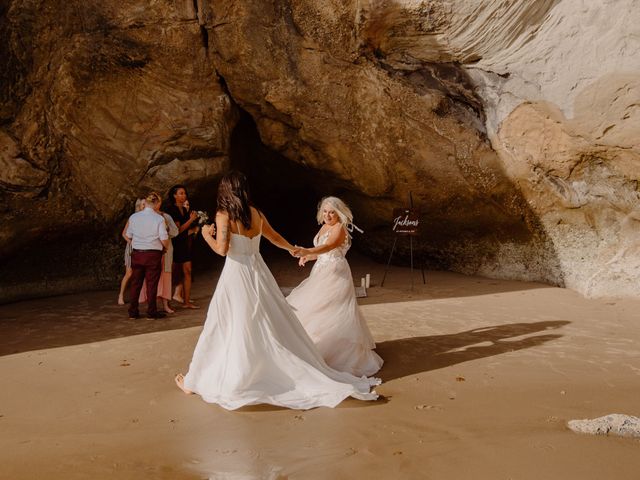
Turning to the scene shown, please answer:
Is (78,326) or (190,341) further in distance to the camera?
(78,326)

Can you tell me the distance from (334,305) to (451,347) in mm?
1304

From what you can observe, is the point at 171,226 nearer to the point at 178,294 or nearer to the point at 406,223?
the point at 178,294

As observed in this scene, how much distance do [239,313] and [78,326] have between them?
3619mm

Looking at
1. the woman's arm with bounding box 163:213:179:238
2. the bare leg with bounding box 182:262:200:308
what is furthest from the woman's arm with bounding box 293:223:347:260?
the bare leg with bounding box 182:262:200:308

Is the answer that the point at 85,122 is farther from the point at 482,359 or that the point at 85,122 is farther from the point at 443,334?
the point at 482,359

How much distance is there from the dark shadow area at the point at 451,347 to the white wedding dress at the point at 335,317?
0.67ft

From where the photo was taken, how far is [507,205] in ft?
31.3

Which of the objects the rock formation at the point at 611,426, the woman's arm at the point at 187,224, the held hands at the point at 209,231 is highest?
the held hands at the point at 209,231

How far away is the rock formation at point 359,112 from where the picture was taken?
8.31 m

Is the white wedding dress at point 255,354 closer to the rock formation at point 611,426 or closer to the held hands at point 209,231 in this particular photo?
the held hands at point 209,231

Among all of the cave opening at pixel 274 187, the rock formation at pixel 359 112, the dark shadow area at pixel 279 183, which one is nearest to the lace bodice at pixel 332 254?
the rock formation at pixel 359 112

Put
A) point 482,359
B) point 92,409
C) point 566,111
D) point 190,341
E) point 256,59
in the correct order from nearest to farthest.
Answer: point 92,409 → point 482,359 → point 190,341 → point 566,111 → point 256,59

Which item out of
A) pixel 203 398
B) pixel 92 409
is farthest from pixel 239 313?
pixel 92 409

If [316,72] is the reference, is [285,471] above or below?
below
